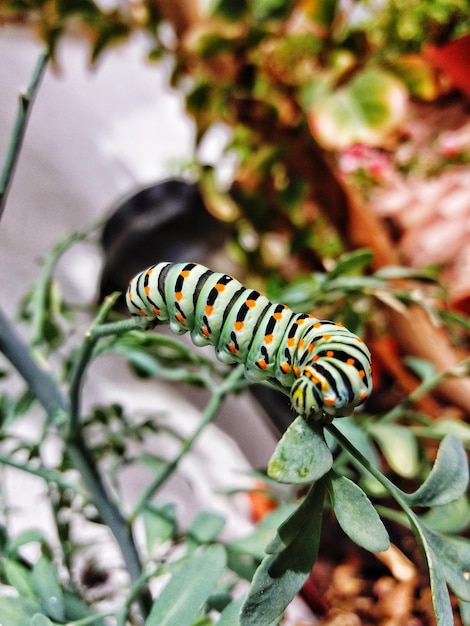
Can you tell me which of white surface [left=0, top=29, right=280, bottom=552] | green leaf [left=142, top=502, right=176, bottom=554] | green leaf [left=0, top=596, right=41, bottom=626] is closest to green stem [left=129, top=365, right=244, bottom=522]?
green leaf [left=142, top=502, right=176, bottom=554]

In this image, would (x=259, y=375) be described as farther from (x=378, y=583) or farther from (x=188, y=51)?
(x=188, y=51)

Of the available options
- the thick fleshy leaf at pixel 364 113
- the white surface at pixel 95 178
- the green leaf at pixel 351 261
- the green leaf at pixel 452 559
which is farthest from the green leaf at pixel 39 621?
the thick fleshy leaf at pixel 364 113

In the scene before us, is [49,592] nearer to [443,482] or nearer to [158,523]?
[158,523]

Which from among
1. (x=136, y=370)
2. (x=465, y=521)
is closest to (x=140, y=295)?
(x=465, y=521)

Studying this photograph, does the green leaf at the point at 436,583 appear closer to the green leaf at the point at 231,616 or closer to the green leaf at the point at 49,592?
the green leaf at the point at 231,616

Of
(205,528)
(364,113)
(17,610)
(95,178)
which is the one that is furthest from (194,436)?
(95,178)
